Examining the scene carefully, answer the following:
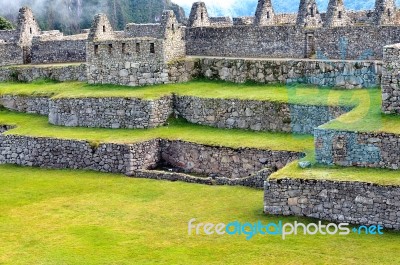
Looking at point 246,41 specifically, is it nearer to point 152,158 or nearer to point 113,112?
point 113,112

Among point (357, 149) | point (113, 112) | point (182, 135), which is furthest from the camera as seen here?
point (113, 112)

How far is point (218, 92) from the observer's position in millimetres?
27125

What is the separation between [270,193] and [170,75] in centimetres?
1074

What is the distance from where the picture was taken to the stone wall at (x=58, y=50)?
35.7 m

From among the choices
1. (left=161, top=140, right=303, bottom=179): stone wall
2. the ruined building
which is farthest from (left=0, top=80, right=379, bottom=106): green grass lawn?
(left=161, top=140, right=303, bottom=179): stone wall

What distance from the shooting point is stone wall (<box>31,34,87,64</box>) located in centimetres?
3566

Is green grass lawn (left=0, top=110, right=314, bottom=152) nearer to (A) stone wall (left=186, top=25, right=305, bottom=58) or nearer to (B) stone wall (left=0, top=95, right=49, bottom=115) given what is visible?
(B) stone wall (left=0, top=95, right=49, bottom=115)

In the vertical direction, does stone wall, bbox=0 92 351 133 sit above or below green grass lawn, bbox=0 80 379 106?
below

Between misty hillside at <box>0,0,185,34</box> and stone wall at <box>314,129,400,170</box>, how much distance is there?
169 ft

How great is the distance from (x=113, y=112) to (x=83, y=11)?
47323 millimetres

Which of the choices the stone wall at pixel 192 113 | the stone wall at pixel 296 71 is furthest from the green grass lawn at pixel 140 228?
the stone wall at pixel 296 71

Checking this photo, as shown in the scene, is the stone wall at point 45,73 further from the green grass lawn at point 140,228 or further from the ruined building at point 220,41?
the green grass lawn at point 140,228

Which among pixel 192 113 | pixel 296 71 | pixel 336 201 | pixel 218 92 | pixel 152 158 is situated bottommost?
pixel 152 158

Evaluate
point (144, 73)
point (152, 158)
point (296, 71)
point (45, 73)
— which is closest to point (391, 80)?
point (296, 71)
